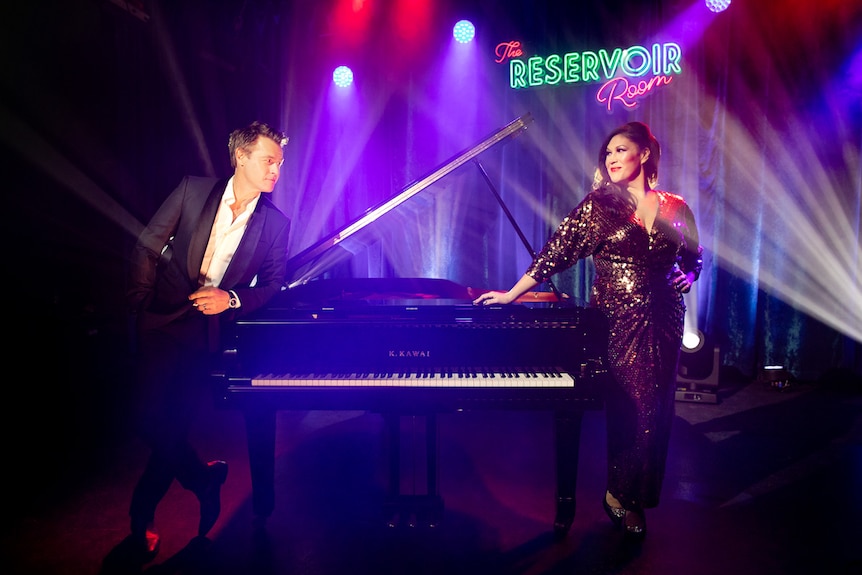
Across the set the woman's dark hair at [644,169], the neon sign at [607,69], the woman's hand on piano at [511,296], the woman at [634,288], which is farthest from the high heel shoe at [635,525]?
the neon sign at [607,69]

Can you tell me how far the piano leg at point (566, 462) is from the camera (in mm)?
2184

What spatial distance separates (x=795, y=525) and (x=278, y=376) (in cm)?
253

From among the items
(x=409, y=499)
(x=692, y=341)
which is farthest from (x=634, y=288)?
(x=692, y=341)

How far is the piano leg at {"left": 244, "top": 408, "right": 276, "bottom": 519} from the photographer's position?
91.1 inches

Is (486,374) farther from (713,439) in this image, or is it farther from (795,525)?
(713,439)

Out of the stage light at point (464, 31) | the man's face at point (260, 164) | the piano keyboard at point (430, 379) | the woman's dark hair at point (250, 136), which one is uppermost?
the stage light at point (464, 31)

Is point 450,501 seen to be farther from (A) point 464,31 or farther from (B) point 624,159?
(A) point 464,31

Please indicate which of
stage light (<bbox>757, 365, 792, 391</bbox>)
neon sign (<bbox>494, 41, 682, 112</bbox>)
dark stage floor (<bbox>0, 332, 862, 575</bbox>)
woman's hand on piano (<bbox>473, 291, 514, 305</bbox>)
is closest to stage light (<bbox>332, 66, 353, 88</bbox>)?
neon sign (<bbox>494, 41, 682, 112</bbox>)

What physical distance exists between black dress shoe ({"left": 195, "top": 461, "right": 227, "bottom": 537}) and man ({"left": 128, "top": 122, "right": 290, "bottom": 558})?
0.08 m

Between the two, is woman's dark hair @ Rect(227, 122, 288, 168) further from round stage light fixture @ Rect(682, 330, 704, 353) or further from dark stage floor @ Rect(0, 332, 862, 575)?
round stage light fixture @ Rect(682, 330, 704, 353)

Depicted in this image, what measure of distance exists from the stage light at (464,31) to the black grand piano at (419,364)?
5130mm

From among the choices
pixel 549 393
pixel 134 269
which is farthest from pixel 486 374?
pixel 134 269

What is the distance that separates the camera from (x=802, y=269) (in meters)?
5.72

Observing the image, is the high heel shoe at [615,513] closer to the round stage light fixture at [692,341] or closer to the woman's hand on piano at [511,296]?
the woman's hand on piano at [511,296]
